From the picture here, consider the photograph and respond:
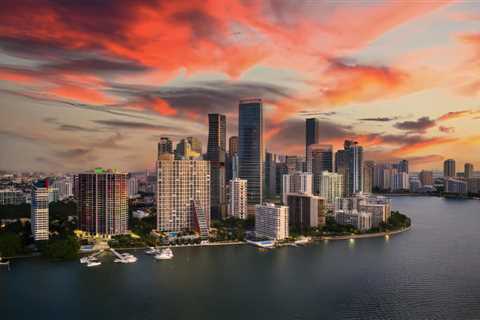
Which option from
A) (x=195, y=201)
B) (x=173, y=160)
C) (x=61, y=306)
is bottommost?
(x=61, y=306)

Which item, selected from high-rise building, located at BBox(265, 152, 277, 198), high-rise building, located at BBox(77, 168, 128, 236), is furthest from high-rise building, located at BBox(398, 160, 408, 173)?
high-rise building, located at BBox(77, 168, 128, 236)

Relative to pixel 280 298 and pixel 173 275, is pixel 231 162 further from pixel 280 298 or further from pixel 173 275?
pixel 280 298

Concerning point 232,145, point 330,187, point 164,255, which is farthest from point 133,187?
point 164,255

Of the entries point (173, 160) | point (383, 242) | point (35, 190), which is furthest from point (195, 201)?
point (383, 242)

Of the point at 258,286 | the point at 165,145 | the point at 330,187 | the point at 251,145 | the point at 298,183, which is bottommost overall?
the point at 258,286

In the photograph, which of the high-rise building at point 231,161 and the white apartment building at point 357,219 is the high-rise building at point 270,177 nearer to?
the high-rise building at point 231,161

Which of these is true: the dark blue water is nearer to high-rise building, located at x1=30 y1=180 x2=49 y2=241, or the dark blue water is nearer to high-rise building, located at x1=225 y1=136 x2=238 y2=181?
high-rise building, located at x1=30 y1=180 x2=49 y2=241

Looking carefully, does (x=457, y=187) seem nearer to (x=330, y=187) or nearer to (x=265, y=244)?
(x=330, y=187)
